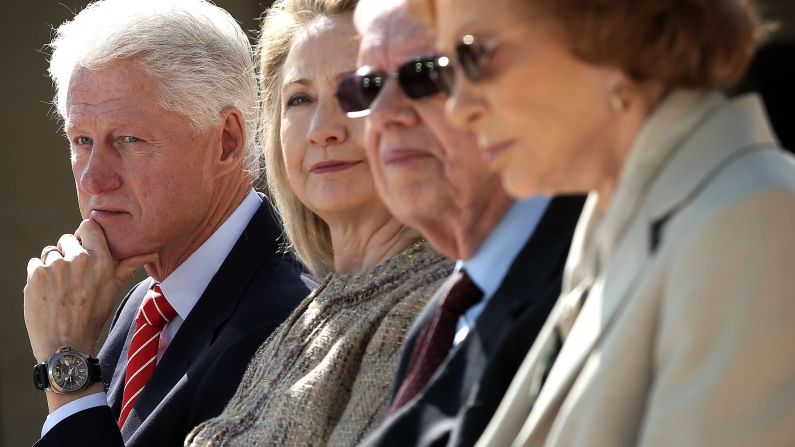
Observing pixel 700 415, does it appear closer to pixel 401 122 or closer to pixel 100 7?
pixel 401 122

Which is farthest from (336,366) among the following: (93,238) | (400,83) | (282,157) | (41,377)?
(93,238)

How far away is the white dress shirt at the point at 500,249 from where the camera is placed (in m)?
2.52

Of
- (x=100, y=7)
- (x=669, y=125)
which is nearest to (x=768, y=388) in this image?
(x=669, y=125)

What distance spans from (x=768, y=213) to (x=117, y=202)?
295cm

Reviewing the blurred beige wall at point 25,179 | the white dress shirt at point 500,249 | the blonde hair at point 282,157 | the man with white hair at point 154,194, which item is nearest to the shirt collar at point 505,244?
the white dress shirt at point 500,249

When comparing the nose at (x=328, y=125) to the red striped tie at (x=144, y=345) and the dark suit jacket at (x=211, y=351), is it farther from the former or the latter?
the red striped tie at (x=144, y=345)

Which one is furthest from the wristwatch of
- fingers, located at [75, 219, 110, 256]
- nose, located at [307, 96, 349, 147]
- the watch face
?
nose, located at [307, 96, 349, 147]

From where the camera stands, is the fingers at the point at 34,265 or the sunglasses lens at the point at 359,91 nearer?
the sunglasses lens at the point at 359,91

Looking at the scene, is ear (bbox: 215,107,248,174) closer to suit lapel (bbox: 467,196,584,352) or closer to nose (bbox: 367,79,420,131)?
nose (bbox: 367,79,420,131)

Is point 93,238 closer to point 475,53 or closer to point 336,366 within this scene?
point 336,366

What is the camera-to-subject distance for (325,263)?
12.6ft

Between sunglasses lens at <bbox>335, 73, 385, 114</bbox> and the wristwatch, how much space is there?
1.46 metres

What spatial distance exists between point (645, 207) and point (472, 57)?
37cm

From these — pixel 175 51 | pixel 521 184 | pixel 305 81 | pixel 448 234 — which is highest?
pixel 175 51
